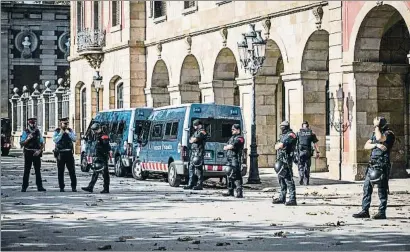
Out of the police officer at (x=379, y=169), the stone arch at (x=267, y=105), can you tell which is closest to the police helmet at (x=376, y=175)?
the police officer at (x=379, y=169)

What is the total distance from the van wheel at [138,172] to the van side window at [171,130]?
2.98 m

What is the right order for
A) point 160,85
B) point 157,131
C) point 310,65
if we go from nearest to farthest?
point 157,131 < point 310,65 < point 160,85

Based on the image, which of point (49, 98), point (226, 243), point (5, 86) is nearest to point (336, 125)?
point (226, 243)

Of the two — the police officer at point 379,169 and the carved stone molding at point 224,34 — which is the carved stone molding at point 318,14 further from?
the police officer at point 379,169

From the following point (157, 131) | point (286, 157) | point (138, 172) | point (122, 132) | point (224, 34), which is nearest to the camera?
point (286, 157)

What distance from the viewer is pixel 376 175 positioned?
16.8 meters

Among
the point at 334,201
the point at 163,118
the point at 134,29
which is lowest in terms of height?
the point at 334,201

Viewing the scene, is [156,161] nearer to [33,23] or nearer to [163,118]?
[163,118]

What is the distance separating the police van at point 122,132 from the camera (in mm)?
31438

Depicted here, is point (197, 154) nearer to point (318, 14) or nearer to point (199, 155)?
point (199, 155)

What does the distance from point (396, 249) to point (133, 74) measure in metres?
32.9

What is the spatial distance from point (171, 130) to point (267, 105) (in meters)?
8.25

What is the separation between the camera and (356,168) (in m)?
28.0

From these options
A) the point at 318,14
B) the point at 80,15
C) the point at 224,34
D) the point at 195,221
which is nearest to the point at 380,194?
the point at 195,221
